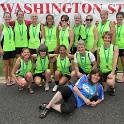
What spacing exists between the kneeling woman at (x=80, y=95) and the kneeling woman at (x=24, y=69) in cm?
101

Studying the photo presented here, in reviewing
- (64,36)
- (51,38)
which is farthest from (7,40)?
(64,36)

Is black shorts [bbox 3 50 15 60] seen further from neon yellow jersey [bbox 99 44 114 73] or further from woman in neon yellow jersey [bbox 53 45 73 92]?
neon yellow jersey [bbox 99 44 114 73]

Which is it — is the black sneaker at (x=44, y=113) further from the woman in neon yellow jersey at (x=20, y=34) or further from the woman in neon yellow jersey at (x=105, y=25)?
the woman in neon yellow jersey at (x=105, y=25)

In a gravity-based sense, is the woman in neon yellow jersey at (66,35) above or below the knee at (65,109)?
above

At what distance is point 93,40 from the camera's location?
19.4 feet

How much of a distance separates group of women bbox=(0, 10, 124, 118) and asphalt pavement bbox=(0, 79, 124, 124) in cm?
13

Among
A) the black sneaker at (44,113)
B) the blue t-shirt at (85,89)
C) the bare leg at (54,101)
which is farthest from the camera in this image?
the blue t-shirt at (85,89)

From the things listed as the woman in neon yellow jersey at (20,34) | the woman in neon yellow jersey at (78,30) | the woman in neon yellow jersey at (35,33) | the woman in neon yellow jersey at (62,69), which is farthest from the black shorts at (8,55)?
the woman in neon yellow jersey at (78,30)

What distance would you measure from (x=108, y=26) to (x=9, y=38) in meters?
2.46

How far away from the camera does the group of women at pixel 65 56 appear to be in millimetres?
4441

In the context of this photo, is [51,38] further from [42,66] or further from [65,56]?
[42,66]

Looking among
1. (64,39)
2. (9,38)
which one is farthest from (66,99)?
(9,38)

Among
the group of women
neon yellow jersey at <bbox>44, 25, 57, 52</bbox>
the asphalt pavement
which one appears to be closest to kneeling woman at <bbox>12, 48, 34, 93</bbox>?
the group of women

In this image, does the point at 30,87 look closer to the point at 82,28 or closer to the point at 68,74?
the point at 68,74
